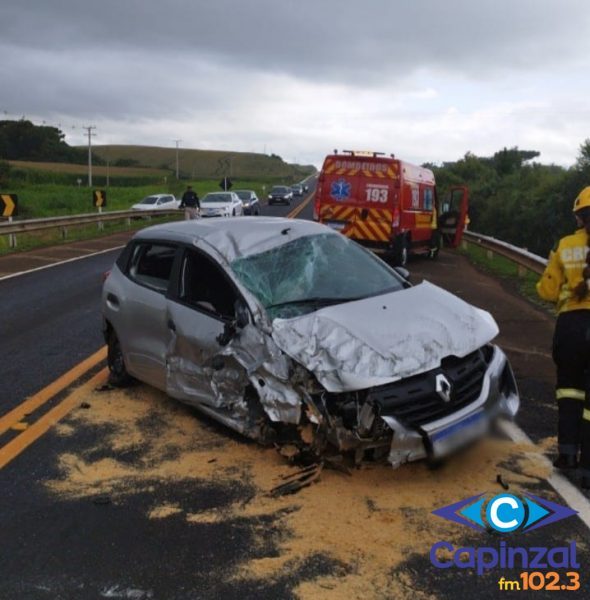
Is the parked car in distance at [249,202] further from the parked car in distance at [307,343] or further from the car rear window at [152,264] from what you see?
the parked car in distance at [307,343]

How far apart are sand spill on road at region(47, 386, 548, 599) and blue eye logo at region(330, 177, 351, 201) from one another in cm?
1030

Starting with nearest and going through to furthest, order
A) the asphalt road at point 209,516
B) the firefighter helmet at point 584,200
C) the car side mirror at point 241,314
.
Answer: the asphalt road at point 209,516, the firefighter helmet at point 584,200, the car side mirror at point 241,314

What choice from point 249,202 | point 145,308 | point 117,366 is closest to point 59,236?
point 249,202

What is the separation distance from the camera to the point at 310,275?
493 centimetres

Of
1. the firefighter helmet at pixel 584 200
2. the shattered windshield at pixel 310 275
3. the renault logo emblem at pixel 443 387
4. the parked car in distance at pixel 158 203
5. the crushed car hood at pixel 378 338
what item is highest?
the firefighter helmet at pixel 584 200

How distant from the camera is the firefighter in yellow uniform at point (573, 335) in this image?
13.2 feet

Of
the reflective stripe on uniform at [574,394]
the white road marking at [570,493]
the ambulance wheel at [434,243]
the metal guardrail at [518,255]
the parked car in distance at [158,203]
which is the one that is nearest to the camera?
the white road marking at [570,493]

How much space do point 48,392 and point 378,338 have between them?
3326mm

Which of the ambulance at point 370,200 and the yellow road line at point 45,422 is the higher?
the ambulance at point 370,200

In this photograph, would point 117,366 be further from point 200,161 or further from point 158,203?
point 200,161

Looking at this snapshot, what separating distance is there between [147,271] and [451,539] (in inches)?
141

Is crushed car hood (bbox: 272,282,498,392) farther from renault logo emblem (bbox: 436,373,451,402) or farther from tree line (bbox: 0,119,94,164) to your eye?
tree line (bbox: 0,119,94,164)

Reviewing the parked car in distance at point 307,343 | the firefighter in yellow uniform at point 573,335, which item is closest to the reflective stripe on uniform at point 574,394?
the firefighter in yellow uniform at point 573,335

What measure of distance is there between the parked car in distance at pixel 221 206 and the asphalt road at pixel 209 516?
25916 mm
